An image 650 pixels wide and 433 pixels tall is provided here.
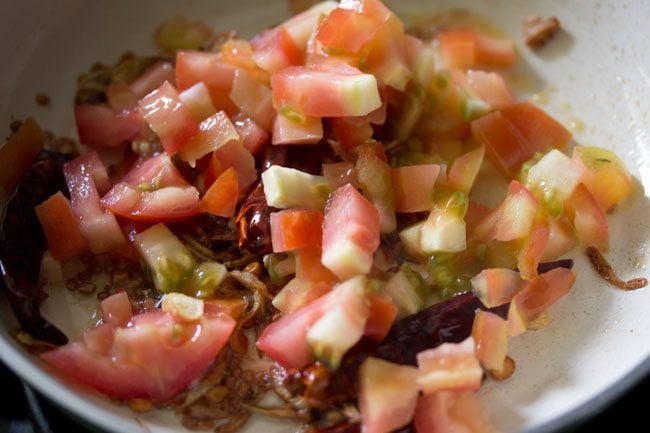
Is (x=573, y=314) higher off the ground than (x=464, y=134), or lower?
lower

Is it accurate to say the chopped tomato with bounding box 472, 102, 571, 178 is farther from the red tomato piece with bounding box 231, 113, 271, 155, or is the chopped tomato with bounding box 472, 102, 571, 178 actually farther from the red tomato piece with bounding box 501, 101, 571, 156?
the red tomato piece with bounding box 231, 113, 271, 155

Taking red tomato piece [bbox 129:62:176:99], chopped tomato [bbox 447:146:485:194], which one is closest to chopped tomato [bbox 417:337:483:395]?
chopped tomato [bbox 447:146:485:194]

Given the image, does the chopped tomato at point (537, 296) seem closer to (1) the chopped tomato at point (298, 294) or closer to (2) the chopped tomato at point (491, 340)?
(2) the chopped tomato at point (491, 340)

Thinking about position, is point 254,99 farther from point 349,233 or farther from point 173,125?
point 349,233

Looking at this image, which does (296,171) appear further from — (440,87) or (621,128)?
(621,128)

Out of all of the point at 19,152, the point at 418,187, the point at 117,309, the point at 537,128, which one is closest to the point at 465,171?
the point at 418,187

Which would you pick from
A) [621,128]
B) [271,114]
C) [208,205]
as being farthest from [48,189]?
[621,128]
